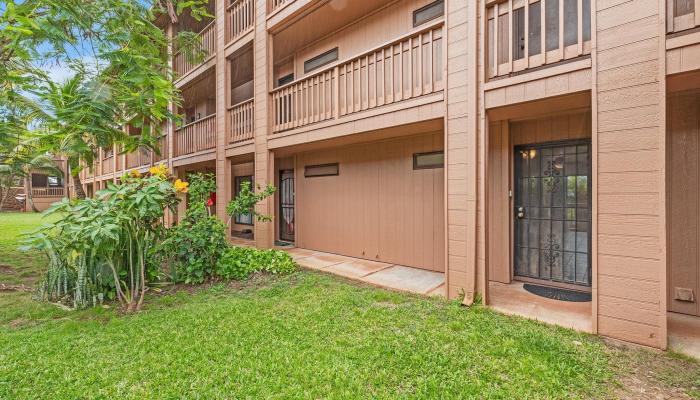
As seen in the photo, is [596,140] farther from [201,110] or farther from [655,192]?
[201,110]

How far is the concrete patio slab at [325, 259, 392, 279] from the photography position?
6055mm

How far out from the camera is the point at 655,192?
301 centimetres

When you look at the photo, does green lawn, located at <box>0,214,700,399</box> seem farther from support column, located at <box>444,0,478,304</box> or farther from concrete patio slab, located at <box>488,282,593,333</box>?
support column, located at <box>444,0,478,304</box>

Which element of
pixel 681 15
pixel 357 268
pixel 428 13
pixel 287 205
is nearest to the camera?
pixel 681 15

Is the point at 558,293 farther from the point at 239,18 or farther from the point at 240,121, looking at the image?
the point at 239,18

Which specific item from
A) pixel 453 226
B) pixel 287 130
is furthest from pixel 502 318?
pixel 287 130

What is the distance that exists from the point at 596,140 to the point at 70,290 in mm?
6802

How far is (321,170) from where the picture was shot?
8453mm

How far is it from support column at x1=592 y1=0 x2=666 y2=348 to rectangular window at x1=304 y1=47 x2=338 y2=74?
5.67m

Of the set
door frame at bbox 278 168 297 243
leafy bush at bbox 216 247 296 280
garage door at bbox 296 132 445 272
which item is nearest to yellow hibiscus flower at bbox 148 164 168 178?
leafy bush at bbox 216 247 296 280

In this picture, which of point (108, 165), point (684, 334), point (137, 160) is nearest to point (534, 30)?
point (684, 334)

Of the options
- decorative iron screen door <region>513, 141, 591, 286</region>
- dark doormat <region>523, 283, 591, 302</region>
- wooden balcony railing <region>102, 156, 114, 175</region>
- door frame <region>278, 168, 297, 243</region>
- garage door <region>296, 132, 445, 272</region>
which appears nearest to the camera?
dark doormat <region>523, 283, 591, 302</region>

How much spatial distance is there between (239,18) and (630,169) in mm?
9158

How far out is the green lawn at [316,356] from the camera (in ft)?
8.29
